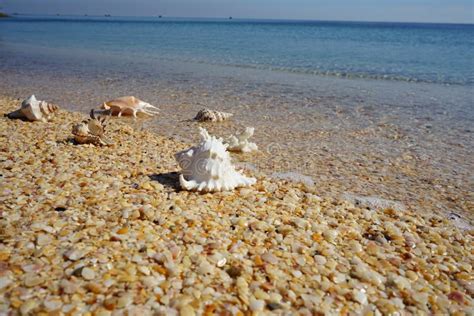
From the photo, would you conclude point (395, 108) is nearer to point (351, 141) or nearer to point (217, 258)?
point (351, 141)

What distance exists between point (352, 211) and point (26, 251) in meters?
2.86

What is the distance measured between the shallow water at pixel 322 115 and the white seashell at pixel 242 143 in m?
0.19

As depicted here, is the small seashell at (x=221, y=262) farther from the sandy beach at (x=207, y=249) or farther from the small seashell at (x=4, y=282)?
the small seashell at (x=4, y=282)

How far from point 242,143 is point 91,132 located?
82.4 inches

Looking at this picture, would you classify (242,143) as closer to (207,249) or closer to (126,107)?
(207,249)

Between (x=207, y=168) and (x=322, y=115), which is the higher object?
(x=207, y=168)

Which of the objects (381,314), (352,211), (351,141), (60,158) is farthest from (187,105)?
(381,314)

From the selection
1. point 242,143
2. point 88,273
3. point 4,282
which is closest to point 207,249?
point 88,273

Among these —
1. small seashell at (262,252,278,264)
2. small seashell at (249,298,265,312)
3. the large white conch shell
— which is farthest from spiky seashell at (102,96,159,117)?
small seashell at (249,298,265,312)

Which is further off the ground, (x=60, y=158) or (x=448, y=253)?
(x=60, y=158)

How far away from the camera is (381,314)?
8.04 ft

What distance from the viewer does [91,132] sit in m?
5.20

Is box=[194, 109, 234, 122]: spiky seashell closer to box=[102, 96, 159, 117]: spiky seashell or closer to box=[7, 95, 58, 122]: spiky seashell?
box=[102, 96, 159, 117]: spiky seashell

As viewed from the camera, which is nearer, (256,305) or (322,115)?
(256,305)
